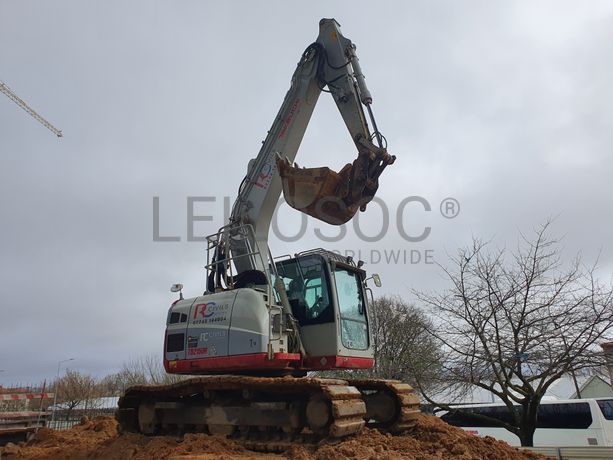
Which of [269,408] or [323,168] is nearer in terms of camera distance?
[269,408]

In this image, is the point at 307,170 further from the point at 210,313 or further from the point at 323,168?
the point at 210,313

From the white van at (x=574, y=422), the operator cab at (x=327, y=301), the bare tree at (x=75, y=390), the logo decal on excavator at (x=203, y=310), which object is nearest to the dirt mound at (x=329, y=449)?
the operator cab at (x=327, y=301)

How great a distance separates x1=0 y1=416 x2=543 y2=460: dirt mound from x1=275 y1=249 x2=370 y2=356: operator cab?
1.45 m

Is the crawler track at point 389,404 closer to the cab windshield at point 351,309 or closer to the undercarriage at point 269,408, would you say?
the undercarriage at point 269,408

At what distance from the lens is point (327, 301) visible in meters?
7.73

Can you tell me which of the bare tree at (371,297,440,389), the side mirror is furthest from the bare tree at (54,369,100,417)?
the side mirror

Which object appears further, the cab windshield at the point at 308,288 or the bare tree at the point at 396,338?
the bare tree at the point at 396,338

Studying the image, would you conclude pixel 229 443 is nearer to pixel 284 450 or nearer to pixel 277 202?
pixel 284 450

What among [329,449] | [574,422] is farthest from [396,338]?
[329,449]

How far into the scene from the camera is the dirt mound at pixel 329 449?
5.71 metres

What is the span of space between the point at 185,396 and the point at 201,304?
4.79ft

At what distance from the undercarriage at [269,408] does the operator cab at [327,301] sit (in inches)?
28.3

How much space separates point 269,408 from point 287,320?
1.47m

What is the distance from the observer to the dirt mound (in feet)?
18.7
